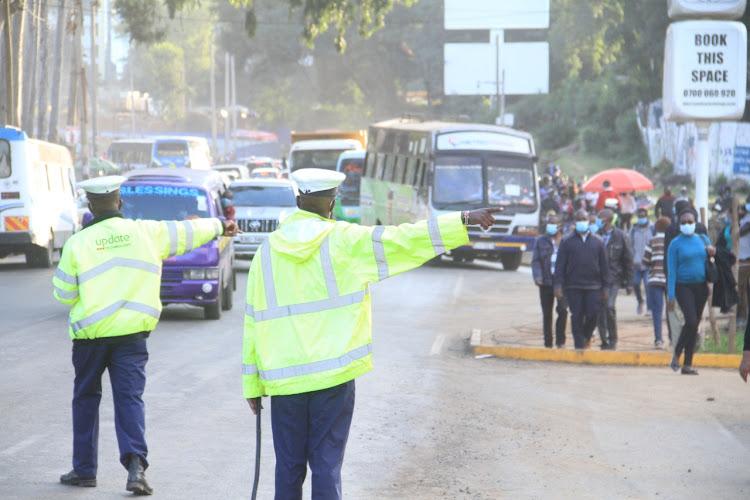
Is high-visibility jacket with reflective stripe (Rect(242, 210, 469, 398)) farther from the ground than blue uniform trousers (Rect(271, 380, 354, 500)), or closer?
farther from the ground

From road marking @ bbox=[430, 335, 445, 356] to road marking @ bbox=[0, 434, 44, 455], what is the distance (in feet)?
20.3

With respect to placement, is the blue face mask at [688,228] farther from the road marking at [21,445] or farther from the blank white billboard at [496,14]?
the blank white billboard at [496,14]

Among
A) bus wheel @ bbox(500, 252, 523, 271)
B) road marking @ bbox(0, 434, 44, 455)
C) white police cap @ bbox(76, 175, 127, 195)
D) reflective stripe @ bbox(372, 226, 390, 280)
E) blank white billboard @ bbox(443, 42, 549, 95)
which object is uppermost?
blank white billboard @ bbox(443, 42, 549, 95)

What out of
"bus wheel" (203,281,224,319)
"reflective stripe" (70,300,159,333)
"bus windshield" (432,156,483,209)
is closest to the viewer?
"reflective stripe" (70,300,159,333)

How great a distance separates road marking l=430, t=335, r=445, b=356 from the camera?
14.2 m

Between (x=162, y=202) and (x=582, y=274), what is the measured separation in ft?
19.9

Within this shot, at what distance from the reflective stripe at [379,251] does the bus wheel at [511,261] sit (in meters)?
22.7

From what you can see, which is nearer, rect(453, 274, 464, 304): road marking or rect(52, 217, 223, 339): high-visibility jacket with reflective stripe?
rect(52, 217, 223, 339): high-visibility jacket with reflective stripe

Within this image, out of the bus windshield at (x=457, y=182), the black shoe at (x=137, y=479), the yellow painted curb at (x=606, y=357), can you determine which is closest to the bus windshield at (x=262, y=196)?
the bus windshield at (x=457, y=182)

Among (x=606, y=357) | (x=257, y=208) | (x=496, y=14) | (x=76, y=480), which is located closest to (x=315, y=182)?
(x=76, y=480)

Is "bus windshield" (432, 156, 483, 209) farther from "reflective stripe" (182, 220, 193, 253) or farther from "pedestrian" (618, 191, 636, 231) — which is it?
"reflective stripe" (182, 220, 193, 253)

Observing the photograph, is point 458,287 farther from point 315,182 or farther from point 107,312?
point 315,182

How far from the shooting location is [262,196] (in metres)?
24.9

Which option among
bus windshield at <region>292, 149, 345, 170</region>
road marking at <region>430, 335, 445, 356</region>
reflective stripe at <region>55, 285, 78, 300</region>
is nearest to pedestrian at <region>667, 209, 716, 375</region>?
road marking at <region>430, 335, 445, 356</region>
